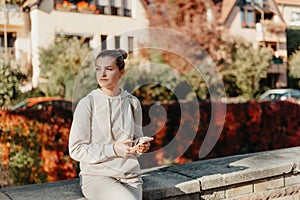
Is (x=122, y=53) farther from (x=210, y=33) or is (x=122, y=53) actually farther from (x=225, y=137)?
(x=210, y=33)

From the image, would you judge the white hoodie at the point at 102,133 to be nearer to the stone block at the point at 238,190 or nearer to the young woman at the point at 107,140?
the young woman at the point at 107,140

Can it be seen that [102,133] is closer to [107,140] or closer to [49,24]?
[107,140]

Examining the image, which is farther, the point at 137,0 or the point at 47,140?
the point at 137,0

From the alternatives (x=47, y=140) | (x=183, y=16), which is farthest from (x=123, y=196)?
(x=183, y=16)

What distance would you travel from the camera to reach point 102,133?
2.26 meters

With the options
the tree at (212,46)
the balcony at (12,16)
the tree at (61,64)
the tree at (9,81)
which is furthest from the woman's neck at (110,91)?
the balcony at (12,16)

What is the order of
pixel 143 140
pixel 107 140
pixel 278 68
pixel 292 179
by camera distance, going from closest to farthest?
pixel 143 140
pixel 107 140
pixel 292 179
pixel 278 68

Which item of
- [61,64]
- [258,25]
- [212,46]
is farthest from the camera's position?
[258,25]

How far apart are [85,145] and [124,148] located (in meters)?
0.21

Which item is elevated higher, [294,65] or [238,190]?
[294,65]

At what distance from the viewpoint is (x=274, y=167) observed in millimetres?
3096

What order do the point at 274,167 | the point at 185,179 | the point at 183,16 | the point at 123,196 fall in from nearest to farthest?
the point at 123,196 < the point at 185,179 < the point at 274,167 < the point at 183,16

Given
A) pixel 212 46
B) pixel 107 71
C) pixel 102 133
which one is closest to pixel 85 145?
pixel 102 133

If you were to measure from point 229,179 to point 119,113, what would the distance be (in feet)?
3.28
